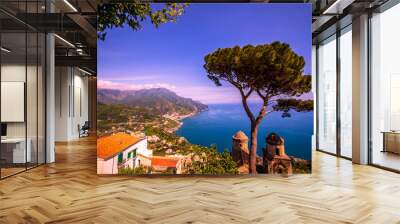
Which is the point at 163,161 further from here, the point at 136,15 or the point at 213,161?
the point at 136,15

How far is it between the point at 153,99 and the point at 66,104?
32.0ft

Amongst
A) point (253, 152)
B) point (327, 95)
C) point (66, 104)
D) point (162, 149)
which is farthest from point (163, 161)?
point (66, 104)

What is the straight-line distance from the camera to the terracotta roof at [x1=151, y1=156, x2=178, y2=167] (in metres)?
6.37

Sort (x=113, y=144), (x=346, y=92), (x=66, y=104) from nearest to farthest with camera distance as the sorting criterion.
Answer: (x=113, y=144) < (x=346, y=92) < (x=66, y=104)

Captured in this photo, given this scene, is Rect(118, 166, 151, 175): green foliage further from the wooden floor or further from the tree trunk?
the tree trunk

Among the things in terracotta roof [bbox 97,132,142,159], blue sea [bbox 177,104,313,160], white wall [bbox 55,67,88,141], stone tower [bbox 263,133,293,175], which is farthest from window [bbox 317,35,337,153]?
white wall [bbox 55,67,88,141]

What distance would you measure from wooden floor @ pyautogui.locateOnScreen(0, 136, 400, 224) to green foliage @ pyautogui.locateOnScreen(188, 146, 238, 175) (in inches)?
6.4

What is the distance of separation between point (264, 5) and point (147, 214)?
4.09 meters

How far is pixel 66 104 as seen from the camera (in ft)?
49.3

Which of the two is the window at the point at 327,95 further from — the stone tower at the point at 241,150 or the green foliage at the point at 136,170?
the green foliage at the point at 136,170

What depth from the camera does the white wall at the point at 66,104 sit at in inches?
588

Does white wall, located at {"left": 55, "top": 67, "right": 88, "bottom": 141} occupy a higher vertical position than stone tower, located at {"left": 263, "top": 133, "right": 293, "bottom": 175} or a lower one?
higher

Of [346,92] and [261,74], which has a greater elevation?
[261,74]

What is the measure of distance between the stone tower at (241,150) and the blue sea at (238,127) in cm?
9
